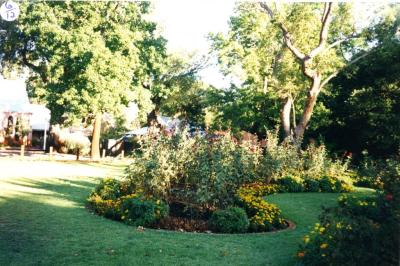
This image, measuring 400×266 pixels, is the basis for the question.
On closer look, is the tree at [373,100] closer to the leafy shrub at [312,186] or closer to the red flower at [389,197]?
the leafy shrub at [312,186]

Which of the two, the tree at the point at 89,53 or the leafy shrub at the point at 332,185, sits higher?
the tree at the point at 89,53

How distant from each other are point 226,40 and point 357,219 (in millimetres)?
25864

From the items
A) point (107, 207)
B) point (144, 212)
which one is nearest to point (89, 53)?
point (107, 207)

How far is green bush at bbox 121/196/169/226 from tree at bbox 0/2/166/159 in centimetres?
1602

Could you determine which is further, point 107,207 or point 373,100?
point 373,100

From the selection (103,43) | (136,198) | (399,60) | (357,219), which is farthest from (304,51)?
(357,219)

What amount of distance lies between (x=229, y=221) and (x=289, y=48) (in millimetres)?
16786

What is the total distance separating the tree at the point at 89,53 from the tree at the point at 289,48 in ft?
20.8

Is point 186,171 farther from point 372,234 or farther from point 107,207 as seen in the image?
point 372,234

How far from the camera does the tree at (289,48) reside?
23.7 m

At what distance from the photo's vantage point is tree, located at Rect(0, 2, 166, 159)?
24.4 metres

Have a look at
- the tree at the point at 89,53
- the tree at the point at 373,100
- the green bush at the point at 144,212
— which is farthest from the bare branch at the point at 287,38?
the green bush at the point at 144,212

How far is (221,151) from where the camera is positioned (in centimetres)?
1073

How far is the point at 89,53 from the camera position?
2452 centimetres
